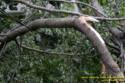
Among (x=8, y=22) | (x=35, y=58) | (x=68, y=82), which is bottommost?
(x=68, y=82)

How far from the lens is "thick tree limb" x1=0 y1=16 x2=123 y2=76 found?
1.61 metres

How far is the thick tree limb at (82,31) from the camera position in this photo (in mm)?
1609

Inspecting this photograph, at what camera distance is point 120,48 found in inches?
109

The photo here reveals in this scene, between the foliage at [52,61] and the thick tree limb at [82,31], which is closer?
the thick tree limb at [82,31]

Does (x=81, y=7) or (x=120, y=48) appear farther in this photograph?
(x=81, y=7)

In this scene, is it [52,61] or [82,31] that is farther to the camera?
[52,61]

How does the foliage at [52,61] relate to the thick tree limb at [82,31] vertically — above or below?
below

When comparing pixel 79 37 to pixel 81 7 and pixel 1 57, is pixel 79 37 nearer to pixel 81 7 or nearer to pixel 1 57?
pixel 81 7

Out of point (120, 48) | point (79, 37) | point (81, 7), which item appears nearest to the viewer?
point (120, 48)

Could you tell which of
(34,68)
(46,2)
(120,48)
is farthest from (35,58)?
(120,48)

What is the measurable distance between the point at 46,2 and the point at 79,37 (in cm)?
48

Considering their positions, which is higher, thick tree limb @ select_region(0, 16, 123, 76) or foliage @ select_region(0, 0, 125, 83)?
thick tree limb @ select_region(0, 16, 123, 76)

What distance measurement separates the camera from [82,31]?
195cm

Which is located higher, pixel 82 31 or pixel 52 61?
pixel 82 31
